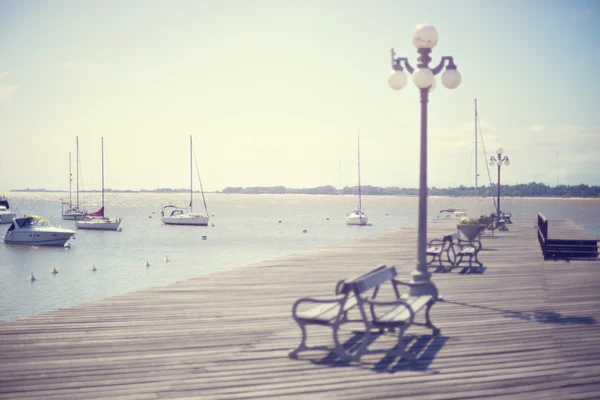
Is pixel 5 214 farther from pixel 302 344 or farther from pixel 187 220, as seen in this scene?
pixel 302 344

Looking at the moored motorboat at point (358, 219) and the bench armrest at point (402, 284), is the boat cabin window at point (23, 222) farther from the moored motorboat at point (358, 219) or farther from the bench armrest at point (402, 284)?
the bench armrest at point (402, 284)

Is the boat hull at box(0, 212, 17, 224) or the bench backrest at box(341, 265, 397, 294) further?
the boat hull at box(0, 212, 17, 224)

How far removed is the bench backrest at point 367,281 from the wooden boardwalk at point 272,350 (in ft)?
2.30

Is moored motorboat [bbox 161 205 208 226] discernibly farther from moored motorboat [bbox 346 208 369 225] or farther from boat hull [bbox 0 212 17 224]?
boat hull [bbox 0 212 17 224]

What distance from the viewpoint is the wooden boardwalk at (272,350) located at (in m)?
5.13

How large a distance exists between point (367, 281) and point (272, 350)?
1.27 meters

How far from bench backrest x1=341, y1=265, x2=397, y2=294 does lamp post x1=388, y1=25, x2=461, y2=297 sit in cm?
105

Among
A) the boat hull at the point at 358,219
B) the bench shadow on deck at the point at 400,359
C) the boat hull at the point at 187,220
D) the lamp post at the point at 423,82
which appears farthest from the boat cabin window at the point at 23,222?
the bench shadow on deck at the point at 400,359

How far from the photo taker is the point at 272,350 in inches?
250

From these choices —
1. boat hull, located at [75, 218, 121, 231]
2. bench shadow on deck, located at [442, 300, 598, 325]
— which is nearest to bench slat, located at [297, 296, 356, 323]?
bench shadow on deck, located at [442, 300, 598, 325]

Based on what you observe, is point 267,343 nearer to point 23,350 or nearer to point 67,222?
point 23,350

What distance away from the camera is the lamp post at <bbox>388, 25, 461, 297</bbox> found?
8.10 metres

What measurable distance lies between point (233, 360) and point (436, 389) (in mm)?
2053

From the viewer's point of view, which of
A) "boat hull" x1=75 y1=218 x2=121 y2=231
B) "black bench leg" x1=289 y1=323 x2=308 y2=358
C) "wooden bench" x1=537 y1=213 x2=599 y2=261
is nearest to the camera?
"black bench leg" x1=289 y1=323 x2=308 y2=358
